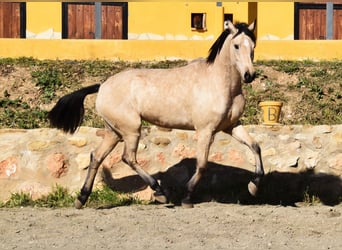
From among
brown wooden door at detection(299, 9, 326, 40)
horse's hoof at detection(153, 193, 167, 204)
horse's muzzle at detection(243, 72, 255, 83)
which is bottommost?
horse's hoof at detection(153, 193, 167, 204)

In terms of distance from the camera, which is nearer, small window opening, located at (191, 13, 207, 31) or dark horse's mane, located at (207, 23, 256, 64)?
dark horse's mane, located at (207, 23, 256, 64)

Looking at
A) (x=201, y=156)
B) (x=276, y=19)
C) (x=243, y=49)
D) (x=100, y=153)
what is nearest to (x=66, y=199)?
(x=100, y=153)

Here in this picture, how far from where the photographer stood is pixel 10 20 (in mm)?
20031

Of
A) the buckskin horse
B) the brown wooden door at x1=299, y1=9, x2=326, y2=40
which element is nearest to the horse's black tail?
the buckskin horse

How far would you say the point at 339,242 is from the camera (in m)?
6.98

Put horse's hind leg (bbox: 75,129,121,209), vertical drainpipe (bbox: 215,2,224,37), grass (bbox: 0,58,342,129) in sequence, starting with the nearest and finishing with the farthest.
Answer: horse's hind leg (bbox: 75,129,121,209) < grass (bbox: 0,58,342,129) < vertical drainpipe (bbox: 215,2,224,37)

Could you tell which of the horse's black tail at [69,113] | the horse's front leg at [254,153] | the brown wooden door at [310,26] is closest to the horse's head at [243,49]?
the horse's front leg at [254,153]

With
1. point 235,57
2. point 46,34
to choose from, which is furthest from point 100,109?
point 46,34

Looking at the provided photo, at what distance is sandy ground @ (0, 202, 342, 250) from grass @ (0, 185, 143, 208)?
1.75ft

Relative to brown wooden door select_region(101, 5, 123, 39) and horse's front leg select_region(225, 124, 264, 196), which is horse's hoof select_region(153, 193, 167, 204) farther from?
brown wooden door select_region(101, 5, 123, 39)

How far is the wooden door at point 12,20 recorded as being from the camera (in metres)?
20.0

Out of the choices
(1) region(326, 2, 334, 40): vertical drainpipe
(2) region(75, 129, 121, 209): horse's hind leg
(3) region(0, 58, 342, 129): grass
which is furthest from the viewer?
(1) region(326, 2, 334, 40): vertical drainpipe

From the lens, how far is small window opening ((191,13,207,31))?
1972cm

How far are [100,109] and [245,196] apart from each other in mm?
1910
